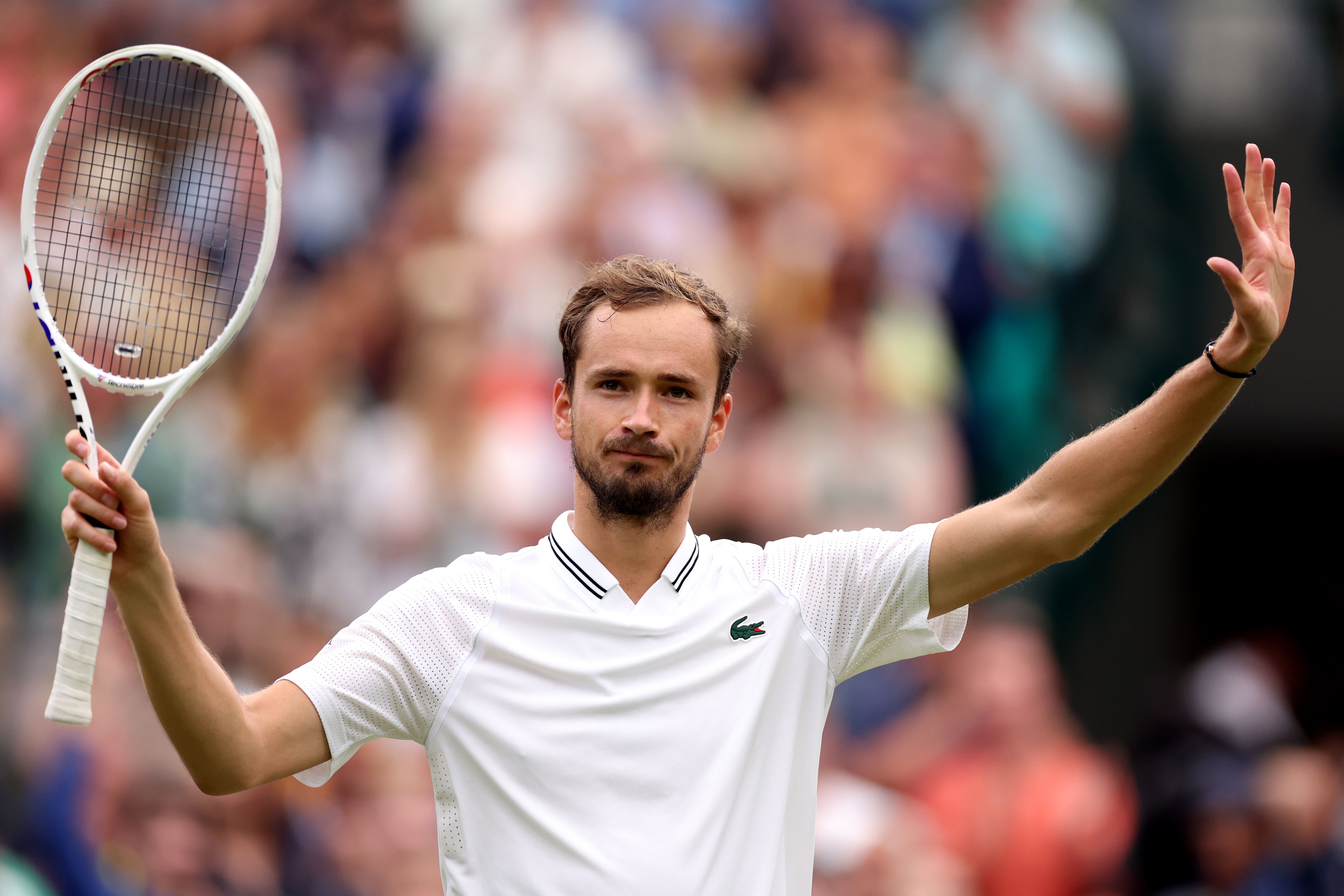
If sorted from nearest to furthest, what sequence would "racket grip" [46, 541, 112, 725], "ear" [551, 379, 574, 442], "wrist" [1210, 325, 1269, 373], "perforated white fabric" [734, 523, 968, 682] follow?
"racket grip" [46, 541, 112, 725] < "wrist" [1210, 325, 1269, 373] < "perforated white fabric" [734, 523, 968, 682] < "ear" [551, 379, 574, 442]

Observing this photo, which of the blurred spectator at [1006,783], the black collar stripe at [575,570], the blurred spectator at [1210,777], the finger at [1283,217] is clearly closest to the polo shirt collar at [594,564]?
the black collar stripe at [575,570]

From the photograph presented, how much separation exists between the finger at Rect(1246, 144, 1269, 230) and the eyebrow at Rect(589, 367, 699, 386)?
1.15 m

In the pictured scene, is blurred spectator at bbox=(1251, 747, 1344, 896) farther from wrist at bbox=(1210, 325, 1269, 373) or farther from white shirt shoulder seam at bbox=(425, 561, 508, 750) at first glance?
white shirt shoulder seam at bbox=(425, 561, 508, 750)

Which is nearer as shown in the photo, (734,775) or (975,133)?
(734,775)

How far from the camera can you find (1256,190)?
10.3 ft

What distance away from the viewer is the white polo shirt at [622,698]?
302cm

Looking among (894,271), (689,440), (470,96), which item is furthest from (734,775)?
(470,96)

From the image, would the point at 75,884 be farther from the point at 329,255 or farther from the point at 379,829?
the point at 329,255

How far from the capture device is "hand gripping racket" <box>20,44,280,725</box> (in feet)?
10.8

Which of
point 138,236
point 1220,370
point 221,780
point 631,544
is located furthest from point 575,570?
point 138,236

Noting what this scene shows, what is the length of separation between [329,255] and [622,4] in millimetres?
2513

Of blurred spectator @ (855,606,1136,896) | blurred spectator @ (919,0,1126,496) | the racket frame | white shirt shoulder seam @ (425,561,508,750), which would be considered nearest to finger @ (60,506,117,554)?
the racket frame

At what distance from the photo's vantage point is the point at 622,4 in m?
10.2

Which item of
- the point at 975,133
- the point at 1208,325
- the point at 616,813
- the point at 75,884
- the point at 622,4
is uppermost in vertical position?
the point at 622,4
